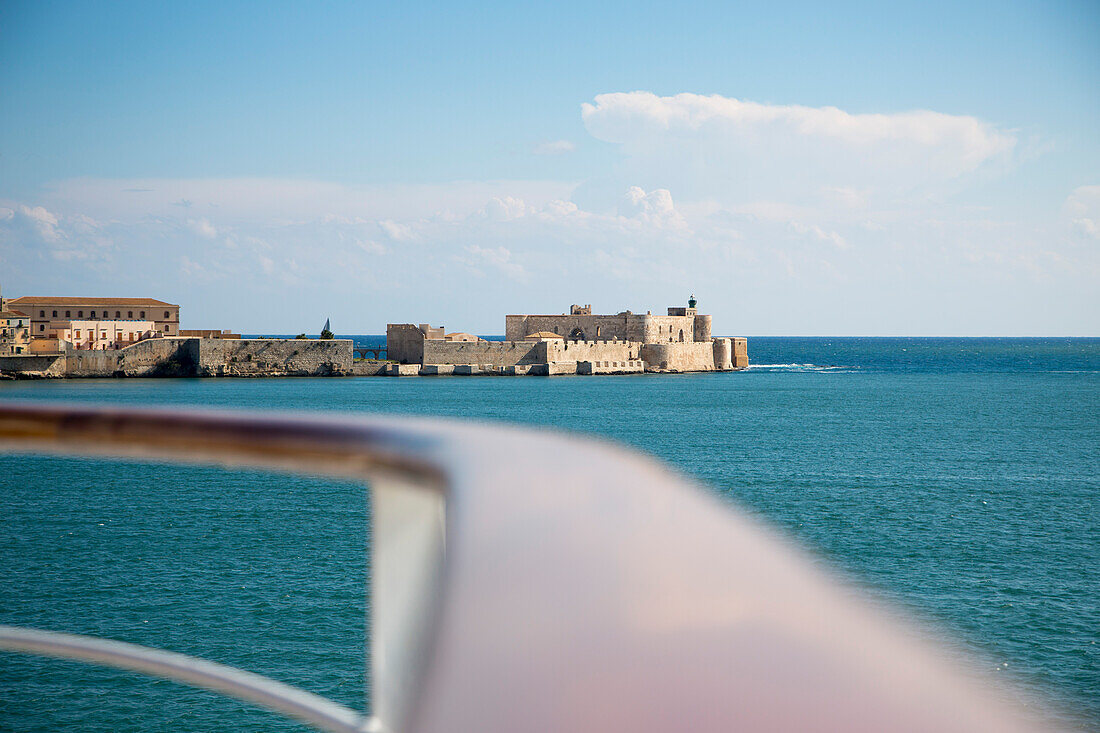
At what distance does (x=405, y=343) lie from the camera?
58.0 meters

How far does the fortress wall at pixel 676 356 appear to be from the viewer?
58.8 meters

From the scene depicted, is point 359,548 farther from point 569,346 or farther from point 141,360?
point 569,346

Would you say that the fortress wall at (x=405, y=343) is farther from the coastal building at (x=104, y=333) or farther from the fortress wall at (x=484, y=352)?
the coastal building at (x=104, y=333)

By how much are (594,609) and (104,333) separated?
5908 centimetres

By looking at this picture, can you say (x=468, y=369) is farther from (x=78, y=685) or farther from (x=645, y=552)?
(x=645, y=552)

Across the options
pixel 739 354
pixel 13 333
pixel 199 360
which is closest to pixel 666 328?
pixel 739 354

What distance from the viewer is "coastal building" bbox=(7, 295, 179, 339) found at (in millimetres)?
53562

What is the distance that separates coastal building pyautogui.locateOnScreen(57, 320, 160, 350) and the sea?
30.8 meters

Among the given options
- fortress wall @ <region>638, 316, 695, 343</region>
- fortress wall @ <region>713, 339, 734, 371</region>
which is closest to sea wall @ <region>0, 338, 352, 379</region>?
fortress wall @ <region>638, 316, 695, 343</region>

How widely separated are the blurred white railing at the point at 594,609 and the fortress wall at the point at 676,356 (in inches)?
2289

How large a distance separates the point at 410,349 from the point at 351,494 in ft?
126

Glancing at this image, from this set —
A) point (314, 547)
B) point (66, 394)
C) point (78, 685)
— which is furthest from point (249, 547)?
point (66, 394)

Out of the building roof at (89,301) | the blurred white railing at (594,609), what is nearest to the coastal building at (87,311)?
the building roof at (89,301)

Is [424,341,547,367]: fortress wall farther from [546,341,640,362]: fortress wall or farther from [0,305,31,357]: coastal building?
[0,305,31,357]: coastal building
